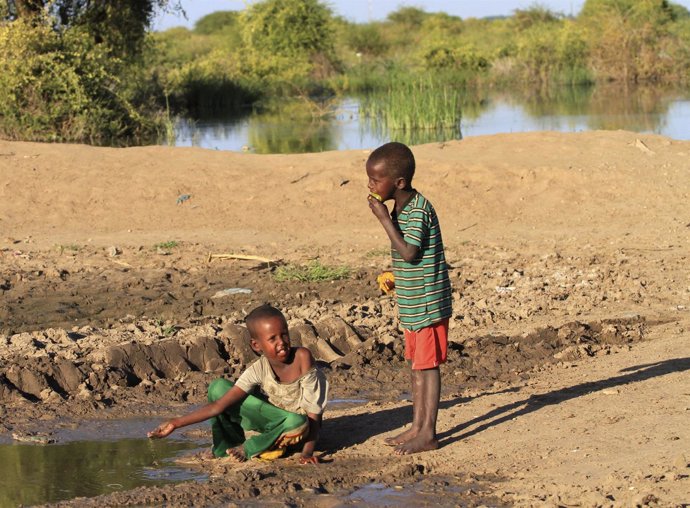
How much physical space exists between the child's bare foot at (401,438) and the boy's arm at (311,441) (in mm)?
343

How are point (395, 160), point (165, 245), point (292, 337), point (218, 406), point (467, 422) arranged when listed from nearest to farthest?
point (395, 160) → point (218, 406) → point (467, 422) → point (292, 337) → point (165, 245)

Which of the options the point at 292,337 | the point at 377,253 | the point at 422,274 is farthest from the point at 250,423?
the point at 377,253

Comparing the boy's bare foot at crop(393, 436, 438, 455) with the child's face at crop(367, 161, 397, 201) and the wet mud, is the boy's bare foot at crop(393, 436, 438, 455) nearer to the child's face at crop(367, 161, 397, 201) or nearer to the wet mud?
the wet mud

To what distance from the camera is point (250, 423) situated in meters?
4.77

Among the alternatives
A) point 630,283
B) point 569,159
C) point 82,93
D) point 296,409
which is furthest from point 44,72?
point 296,409

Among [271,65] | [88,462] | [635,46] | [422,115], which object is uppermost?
[635,46]

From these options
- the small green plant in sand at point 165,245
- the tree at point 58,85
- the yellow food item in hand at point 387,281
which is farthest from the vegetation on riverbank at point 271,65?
the yellow food item in hand at point 387,281

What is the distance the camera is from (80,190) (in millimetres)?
11742

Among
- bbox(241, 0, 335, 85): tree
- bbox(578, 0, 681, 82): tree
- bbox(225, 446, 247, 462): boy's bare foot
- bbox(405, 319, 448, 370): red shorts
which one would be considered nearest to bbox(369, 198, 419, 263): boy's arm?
bbox(405, 319, 448, 370): red shorts

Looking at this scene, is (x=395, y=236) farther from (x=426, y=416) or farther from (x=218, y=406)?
(x=218, y=406)

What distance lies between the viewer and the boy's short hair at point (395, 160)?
14.9 ft

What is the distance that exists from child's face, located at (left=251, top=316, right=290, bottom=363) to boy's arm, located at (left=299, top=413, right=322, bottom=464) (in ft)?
1.03

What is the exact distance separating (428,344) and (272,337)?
2.13 ft

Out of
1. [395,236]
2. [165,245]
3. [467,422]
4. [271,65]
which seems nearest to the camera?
[395,236]
